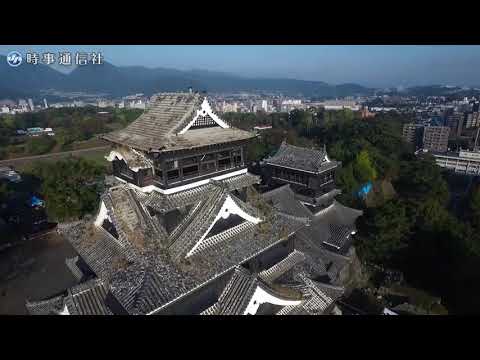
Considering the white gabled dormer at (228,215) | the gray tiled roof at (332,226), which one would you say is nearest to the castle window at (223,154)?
the white gabled dormer at (228,215)

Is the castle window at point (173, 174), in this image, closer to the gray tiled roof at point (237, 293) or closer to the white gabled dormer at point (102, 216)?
the white gabled dormer at point (102, 216)

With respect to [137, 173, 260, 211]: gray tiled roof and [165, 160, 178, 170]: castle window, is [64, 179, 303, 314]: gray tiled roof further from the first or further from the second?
[165, 160, 178, 170]: castle window

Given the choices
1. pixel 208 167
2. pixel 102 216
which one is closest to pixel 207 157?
pixel 208 167

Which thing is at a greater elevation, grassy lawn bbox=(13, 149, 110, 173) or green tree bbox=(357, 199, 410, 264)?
green tree bbox=(357, 199, 410, 264)

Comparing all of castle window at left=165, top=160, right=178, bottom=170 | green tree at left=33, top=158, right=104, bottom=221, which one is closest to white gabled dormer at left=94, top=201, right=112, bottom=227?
castle window at left=165, top=160, right=178, bottom=170

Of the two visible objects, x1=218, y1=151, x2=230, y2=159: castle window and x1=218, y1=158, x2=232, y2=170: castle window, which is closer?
x1=218, y1=151, x2=230, y2=159: castle window
